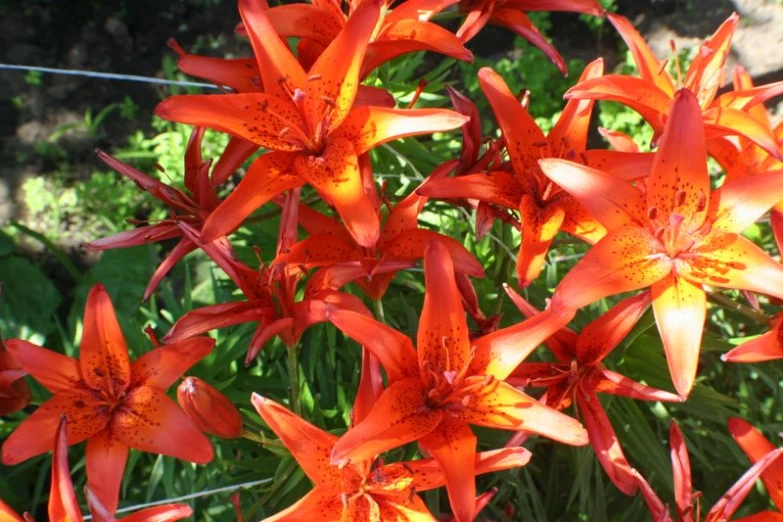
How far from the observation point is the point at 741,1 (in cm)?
275

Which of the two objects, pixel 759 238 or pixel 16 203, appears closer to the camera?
pixel 759 238

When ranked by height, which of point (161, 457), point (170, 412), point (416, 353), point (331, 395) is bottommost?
point (161, 457)

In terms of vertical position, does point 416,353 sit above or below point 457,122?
below

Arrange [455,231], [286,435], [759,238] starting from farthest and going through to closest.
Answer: [759,238], [455,231], [286,435]

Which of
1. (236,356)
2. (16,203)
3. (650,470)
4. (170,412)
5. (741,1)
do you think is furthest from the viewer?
(741,1)

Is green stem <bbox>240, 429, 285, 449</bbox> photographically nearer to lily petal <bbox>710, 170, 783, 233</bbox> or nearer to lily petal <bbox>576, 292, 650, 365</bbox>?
lily petal <bbox>576, 292, 650, 365</bbox>

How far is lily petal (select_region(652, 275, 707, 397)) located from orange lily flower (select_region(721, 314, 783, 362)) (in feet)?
0.33

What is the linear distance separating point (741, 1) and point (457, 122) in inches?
89.2

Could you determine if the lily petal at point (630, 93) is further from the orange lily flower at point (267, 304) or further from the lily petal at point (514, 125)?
the orange lily flower at point (267, 304)

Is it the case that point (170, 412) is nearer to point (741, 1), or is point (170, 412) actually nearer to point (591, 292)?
point (591, 292)

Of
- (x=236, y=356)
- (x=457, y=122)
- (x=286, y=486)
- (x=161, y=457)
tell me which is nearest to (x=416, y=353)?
(x=457, y=122)

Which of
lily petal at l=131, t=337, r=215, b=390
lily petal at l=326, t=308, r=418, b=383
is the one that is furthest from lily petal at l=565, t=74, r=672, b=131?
lily petal at l=131, t=337, r=215, b=390

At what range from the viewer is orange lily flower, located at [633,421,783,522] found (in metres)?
1.02

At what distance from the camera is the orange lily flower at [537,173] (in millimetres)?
1084
